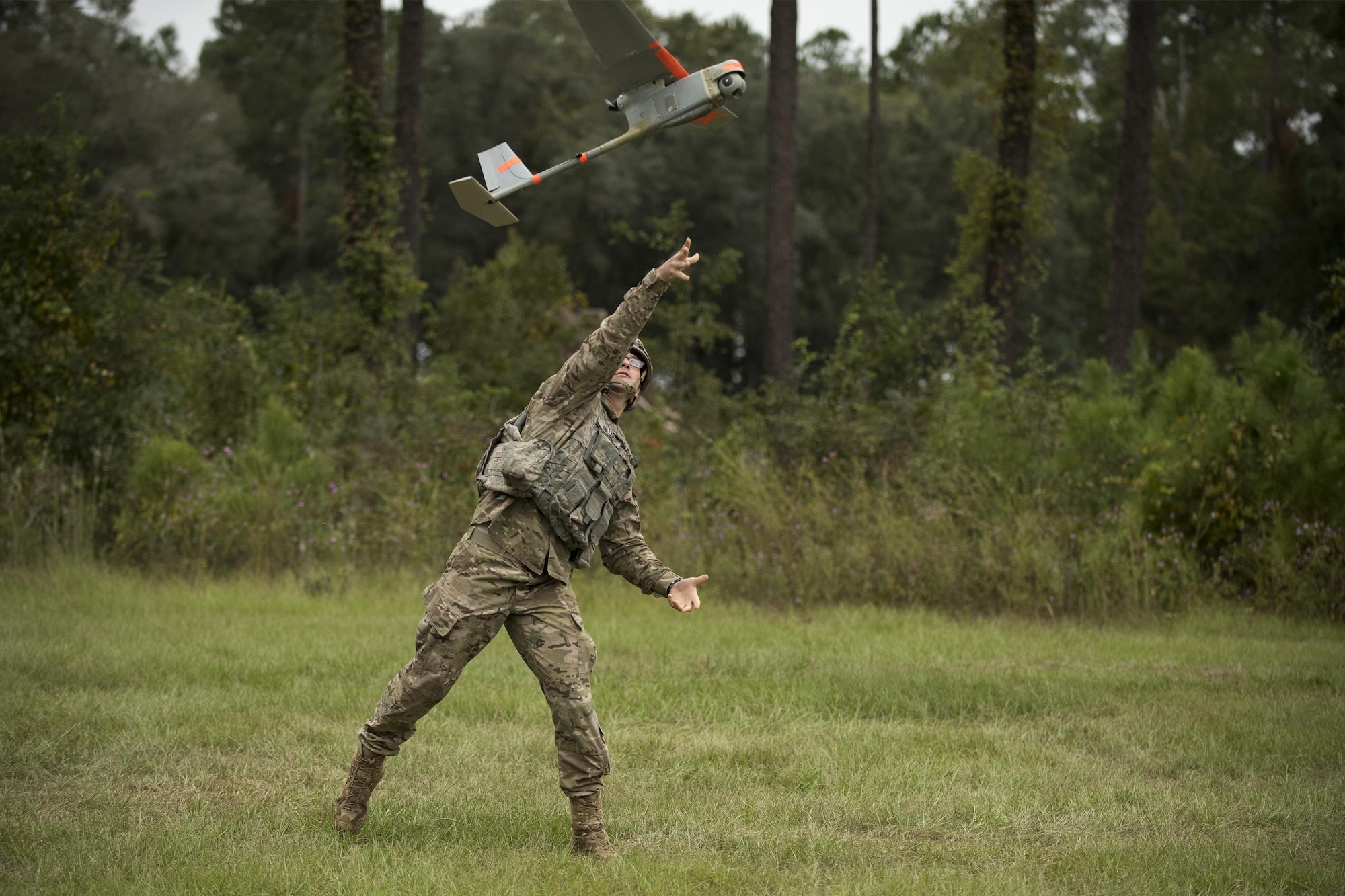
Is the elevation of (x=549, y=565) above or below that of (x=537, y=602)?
above

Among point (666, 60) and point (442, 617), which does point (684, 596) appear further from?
point (666, 60)

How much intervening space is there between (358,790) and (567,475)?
160 cm

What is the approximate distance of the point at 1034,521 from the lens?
10.7 metres

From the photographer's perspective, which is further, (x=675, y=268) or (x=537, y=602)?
(x=537, y=602)

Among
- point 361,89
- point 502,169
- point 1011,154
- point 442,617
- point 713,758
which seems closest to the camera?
point 442,617

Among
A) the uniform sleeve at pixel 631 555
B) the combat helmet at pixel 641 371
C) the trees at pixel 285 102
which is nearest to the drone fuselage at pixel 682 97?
the combat helmet at pixel 641 371

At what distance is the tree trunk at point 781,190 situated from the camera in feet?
59.9

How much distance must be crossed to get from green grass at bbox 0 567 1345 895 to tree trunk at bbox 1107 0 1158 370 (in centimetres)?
977

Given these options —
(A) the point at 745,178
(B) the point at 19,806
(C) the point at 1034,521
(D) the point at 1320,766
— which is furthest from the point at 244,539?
(A) the point at 745,178

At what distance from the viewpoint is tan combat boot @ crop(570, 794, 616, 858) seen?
16.4 ft

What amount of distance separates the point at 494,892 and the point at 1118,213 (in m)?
16.9

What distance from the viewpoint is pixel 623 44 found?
527 centimetres

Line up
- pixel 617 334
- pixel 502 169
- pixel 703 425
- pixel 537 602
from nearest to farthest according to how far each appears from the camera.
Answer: pixel 617 334, pixel 537 602, pixel 502 169, pixel 703 425

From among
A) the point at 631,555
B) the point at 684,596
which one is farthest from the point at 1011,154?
the point at 684,596
